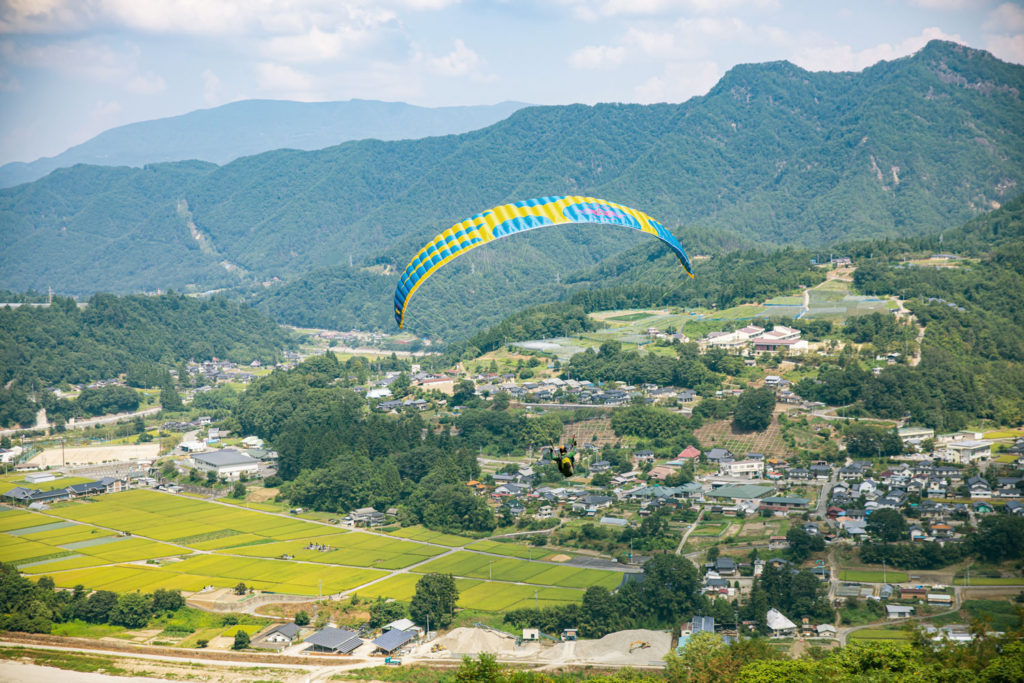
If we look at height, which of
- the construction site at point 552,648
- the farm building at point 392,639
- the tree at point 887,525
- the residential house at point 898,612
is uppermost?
the tree at point 887,525

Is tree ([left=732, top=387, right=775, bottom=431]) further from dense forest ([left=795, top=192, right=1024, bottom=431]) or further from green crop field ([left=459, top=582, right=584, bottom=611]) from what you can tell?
green crop field ([left=459, top=582, right=584, bottom=611])

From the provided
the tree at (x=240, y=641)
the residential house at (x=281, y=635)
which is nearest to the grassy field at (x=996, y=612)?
the residential house at (x=281, y=635)

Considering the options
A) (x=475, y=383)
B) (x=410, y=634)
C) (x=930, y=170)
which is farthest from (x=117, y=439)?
(x=930, y=170)

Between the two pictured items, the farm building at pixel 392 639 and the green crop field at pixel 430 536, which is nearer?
the farm building at pixel 392 639

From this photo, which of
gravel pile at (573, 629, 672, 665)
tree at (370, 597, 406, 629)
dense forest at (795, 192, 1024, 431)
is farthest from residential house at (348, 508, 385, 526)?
dense forest at (795, 192, 1024, 431)

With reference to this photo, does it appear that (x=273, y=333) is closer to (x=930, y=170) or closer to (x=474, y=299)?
(x=474, y=299)

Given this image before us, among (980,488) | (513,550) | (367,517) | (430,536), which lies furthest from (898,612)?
(367,517)

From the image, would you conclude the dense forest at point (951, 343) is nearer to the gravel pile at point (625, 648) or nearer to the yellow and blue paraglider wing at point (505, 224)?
the gravel pile at point (625, 648)
